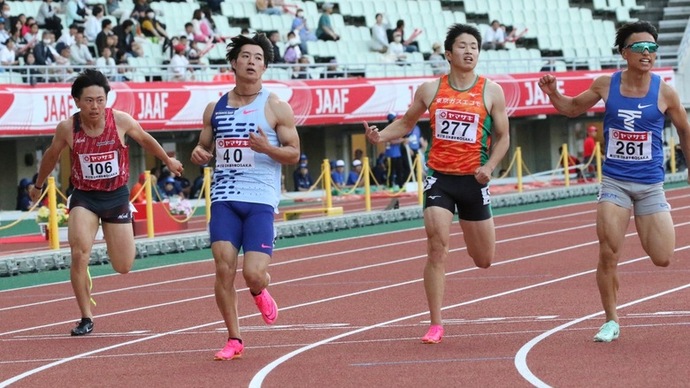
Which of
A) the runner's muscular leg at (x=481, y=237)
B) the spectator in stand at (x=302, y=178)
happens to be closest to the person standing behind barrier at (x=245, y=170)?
the runner's muscular leg at (x=481, y=237)

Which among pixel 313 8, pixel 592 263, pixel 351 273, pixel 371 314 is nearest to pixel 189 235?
pixel 351 273

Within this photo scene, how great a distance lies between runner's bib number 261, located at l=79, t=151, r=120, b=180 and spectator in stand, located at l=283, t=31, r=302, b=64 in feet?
69.5

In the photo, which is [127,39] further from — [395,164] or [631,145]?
[631,145]

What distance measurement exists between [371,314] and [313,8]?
24.9 metres

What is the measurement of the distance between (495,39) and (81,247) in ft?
92.8

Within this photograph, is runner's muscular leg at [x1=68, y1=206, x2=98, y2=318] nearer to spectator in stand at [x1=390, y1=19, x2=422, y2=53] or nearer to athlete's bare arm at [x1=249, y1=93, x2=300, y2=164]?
athlete's bare arm at [x1=249, y1=93, x2=300, y2=164]

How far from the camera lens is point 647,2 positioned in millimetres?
45375

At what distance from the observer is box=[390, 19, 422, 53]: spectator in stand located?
36438 millimetres

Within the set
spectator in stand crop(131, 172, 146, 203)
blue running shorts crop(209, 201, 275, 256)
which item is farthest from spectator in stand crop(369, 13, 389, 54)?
blue running shorts crop(209, 201, 275, 256)

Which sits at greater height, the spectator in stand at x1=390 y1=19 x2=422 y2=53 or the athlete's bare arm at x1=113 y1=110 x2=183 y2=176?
the athlete's bare arm at x1=113 y1=110 x2=183 y2=176

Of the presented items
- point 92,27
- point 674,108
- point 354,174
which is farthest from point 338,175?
point 674,108

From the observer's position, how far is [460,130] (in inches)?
403

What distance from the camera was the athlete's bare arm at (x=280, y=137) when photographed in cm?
945

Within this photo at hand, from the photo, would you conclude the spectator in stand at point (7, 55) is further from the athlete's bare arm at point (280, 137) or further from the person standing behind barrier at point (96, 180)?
the athlete's bare arm at point (280, 137)
